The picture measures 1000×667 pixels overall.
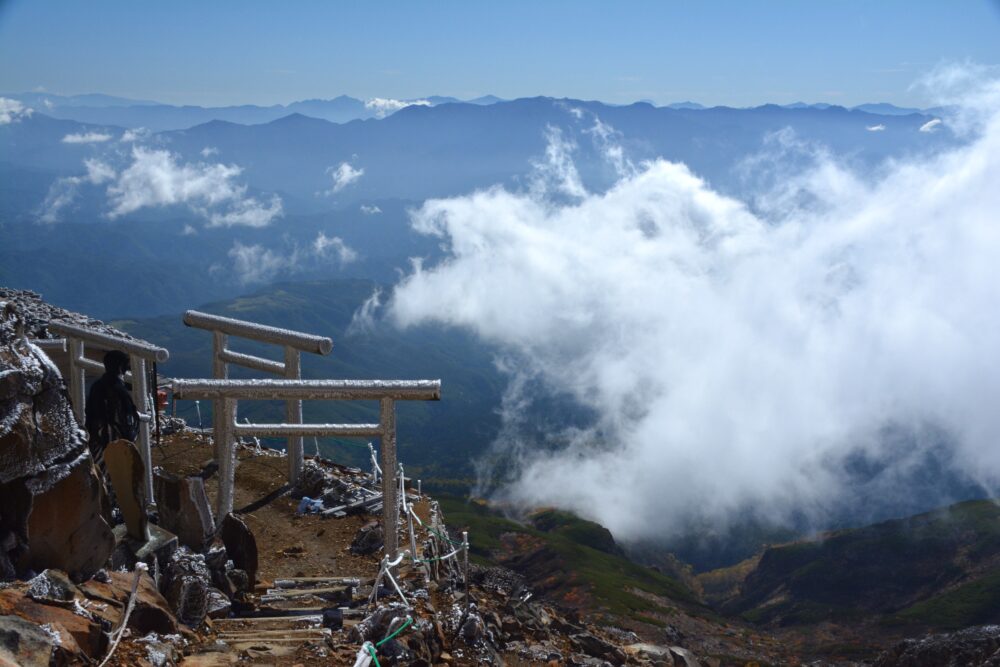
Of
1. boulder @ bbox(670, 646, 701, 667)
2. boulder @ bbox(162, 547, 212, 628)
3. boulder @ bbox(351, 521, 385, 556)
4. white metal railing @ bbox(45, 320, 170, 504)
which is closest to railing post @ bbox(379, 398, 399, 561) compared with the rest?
boulder @ bbox(351, 521, 385, 556)

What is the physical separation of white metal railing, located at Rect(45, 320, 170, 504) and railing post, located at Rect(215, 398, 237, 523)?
53.6 inches

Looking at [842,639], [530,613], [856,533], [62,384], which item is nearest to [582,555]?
[842,639]

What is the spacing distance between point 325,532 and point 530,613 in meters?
5.17

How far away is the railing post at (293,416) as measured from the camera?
18.9m

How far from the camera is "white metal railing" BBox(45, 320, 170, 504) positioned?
635 inches

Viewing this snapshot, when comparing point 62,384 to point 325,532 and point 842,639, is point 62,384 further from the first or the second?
point 842,639

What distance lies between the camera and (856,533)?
17975cm

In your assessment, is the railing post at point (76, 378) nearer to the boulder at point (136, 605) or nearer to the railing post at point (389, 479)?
the railing post at point (389, 479)

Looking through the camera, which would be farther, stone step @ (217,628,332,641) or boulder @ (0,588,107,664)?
stone step @ (217,628,332,641)

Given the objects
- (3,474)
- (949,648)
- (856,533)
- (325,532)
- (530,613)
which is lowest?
(856,533)

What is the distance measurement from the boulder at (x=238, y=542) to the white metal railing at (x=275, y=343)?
13.0 feet

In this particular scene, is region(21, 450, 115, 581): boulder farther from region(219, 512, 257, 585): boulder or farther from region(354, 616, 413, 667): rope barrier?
region(354, 616, 413, 667): rope barrier

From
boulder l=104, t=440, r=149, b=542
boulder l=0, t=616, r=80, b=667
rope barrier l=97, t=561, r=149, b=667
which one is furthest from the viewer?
boulder l=104, t=440, r=149, b=542

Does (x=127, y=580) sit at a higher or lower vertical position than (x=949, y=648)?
higher
